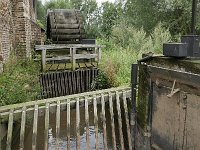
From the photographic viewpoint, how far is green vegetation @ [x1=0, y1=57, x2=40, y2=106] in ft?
22.3

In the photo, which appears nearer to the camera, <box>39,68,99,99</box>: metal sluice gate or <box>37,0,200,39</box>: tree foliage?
<box>39,68,99,99</box>: metal sluice gate

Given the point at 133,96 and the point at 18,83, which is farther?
the point at 18,83

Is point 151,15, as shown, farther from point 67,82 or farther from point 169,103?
point 169,103

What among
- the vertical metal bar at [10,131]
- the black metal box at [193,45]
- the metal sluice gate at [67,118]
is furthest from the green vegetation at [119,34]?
the black metal box at [193,45]

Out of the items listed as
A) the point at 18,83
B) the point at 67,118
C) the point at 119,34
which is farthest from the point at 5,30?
the point at 119,34

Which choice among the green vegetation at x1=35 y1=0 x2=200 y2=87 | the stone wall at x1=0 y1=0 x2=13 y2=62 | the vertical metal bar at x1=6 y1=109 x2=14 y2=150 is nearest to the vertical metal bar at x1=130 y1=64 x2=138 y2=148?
the vertical metal bar at x1=6 y1=109 x2=14 y2=150

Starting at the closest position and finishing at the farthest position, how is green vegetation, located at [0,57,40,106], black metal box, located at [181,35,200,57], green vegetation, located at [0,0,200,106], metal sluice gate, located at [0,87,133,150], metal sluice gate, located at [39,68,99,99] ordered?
black metal box, located at [181,35,200,57], metal sluice gate, located at [0,87,133,150], green vegetation, located at [0,57,40,106], green vegetation, located at [0,0,200,106], metal sluice gate, located at [39,68,99,99]

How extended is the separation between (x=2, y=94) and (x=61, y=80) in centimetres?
409

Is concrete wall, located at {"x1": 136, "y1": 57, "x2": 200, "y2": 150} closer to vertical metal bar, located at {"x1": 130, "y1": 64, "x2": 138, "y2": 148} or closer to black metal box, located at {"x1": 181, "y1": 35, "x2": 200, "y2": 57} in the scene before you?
vertical metal bar, located at {"x1": 130, "y1": 64, "x2": 138, "y2": 148}

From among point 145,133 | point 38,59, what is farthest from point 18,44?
point 145,133

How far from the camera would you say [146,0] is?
813 inches

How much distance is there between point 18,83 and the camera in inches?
306

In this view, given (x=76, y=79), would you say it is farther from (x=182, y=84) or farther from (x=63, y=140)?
(x=182, y=84)

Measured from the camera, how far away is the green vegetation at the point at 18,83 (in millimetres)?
6796
